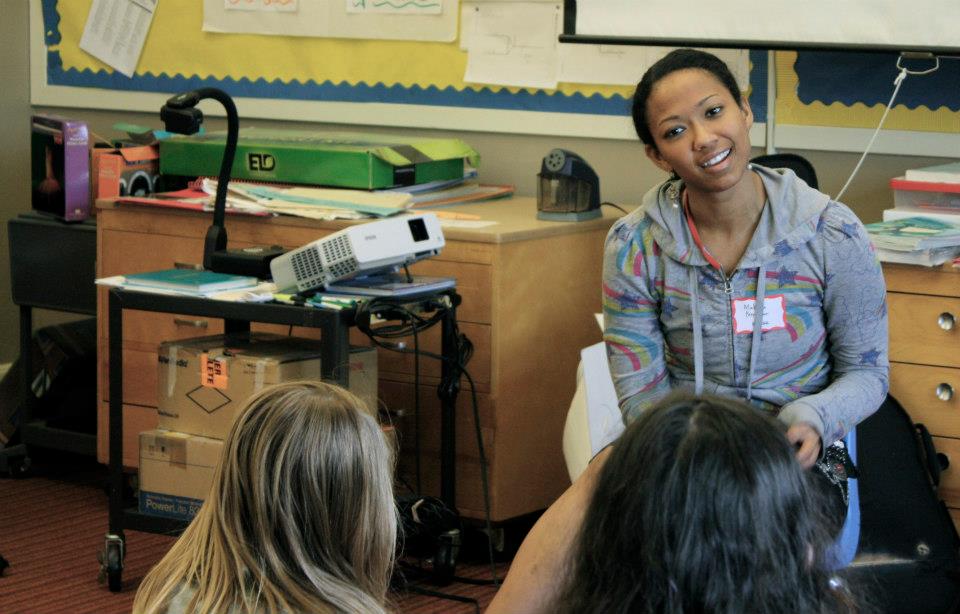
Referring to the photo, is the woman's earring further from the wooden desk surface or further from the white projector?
the wooden desk surface

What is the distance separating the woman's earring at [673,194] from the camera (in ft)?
6.76

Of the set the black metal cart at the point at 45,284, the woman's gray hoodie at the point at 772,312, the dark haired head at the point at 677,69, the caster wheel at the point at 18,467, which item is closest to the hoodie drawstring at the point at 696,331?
the woman's gray hoodie at the point at 772,312

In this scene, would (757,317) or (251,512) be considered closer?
(251,512)

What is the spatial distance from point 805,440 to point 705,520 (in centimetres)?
79

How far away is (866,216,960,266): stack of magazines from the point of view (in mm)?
2541

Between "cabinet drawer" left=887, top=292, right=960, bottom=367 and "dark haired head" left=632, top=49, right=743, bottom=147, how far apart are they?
80 centimetres

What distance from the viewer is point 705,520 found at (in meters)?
1.08

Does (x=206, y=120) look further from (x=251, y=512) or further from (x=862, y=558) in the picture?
(x=251, y=512)

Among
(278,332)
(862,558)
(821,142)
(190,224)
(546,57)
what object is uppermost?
(546,57)

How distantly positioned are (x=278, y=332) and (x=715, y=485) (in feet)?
7.47

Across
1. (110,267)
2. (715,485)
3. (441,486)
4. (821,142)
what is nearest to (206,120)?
(110,267)

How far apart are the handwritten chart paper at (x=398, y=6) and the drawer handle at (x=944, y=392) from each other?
Answer: 5.42ft

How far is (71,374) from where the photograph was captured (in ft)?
12.2

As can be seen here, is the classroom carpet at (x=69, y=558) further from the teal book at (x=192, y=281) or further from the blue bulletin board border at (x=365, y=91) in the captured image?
the blue bulletin board border at (x=365, y=91)
